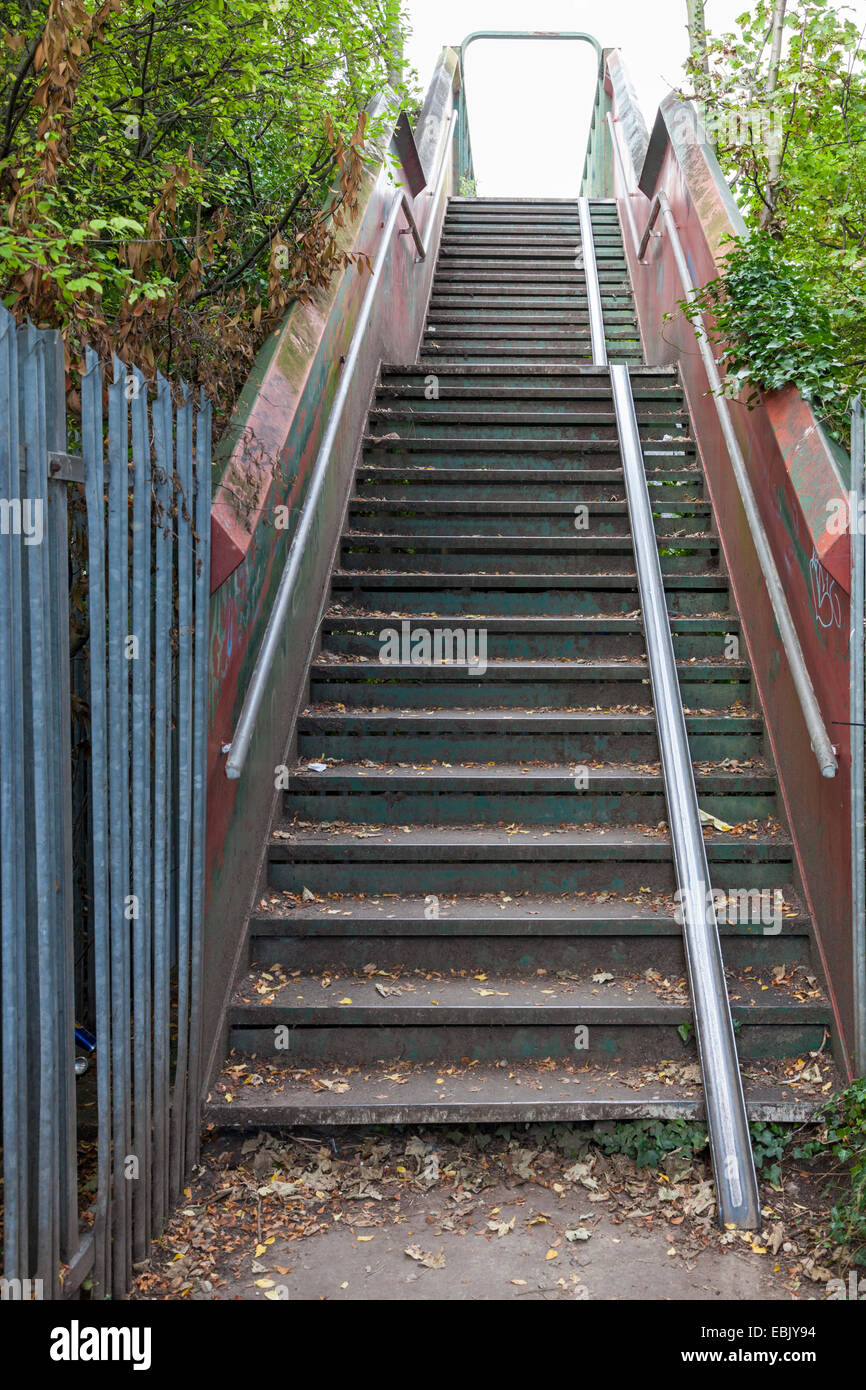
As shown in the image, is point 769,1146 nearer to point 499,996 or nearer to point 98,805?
point 499,996

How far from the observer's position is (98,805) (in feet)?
8.12

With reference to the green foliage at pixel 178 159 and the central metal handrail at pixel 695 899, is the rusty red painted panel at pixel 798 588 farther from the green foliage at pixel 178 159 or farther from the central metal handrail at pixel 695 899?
the green foliage at pixel 178 159

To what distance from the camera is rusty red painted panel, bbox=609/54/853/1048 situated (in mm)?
3361

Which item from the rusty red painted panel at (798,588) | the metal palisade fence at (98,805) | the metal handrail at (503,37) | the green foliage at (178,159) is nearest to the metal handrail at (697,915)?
the rusty red painted panel at (798,588)

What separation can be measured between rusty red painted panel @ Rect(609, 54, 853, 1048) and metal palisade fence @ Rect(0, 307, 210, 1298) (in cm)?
202

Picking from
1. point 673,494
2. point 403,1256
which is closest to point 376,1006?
point 403,1256

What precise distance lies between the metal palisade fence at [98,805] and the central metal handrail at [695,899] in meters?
1.57

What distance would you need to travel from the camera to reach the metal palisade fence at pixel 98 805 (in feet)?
6.81

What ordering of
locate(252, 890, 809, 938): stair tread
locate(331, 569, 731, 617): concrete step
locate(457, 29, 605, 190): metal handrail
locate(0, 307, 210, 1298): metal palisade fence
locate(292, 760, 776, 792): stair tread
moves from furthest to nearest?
locate(457, 29, 605, 190): metal handrail → locate(331, 569, 731, 617): concrete step → locate(292, 760, 776, 792): stair tread → locate(252, 890, 809, 938): stair tread → locate(0, 307, 210, 1298): metal palisade fence

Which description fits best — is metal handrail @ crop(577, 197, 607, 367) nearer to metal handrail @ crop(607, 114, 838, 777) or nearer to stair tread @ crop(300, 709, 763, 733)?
metal handrail @ crop(607, 114, 838, 777)

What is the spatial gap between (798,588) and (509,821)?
4.73 ft

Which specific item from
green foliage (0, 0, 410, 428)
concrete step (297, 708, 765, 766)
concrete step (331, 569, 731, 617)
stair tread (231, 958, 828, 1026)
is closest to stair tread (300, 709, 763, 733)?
concrete step (297, 708, 765, 766)

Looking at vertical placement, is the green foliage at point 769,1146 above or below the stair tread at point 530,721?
below
